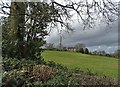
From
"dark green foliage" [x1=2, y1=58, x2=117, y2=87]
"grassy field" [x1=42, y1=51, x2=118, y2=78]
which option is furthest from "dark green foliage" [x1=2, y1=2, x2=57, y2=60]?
"dark green foliage" [x1=2, y1=58, x2=117, y2=87]

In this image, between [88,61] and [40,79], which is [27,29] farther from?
[88,61]

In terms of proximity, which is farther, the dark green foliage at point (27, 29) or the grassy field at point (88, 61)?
the grassy field at point (88, 61)

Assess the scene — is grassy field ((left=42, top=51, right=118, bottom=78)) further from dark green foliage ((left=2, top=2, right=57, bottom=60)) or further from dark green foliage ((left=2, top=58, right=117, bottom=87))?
dark green foliage ((left=2, top=58, right=117, bottom=87))

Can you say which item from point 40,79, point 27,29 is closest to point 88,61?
point 27,29

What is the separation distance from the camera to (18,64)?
10.1 meters

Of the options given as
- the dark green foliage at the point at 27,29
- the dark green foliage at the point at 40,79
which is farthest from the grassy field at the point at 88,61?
the dark green foliage at the point at 40,79

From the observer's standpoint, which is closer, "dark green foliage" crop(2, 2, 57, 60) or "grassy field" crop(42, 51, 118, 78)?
"dark green foliage" crop(2, 2, 57, 60)

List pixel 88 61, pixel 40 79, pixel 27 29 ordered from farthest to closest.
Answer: pixel 88 61, pixel 27 29, pixel 40 79

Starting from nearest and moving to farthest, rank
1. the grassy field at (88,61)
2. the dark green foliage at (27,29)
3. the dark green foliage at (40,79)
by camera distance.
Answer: the dark green foliage at (40,79), the dark green foliage at (27,29), the grassy field at (88,61)

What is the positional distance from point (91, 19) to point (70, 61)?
24.0ft

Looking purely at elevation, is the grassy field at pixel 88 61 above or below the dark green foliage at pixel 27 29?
below

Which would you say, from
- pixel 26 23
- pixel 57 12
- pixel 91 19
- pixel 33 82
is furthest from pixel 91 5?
pixel 33 82

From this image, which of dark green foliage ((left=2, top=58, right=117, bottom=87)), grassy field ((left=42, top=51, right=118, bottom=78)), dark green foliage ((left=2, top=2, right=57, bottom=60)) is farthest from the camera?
grassy field ((left=42, top=51, right=118, bottom=78))

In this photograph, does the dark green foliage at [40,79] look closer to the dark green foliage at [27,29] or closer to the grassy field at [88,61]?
the dark green foliage at [27,29]
